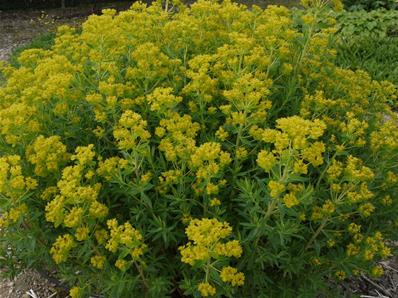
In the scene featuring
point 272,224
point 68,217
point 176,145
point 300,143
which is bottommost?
point 272,224

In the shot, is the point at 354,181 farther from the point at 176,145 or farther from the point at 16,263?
the point at 16,263

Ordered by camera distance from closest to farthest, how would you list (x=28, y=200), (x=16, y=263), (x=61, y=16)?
(x=28, y=200) → (x=16, y=263) → (x=61, y=16)

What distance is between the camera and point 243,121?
2.52 m

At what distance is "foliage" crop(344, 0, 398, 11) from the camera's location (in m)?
9.09

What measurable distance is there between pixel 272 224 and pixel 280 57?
1071 millimetres

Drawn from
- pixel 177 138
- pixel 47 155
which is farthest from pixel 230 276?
pixel 47 155

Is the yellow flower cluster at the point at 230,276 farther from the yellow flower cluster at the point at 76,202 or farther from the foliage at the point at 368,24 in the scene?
the foliage at the point at 368,24

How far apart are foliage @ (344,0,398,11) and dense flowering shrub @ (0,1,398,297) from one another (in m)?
6.53

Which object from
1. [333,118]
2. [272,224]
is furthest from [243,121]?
[333,118]

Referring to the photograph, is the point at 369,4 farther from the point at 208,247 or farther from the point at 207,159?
the point at 208,247

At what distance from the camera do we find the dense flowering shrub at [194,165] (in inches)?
91.6

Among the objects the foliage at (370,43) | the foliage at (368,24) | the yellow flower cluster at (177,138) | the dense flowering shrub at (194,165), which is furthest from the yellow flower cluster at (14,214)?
the foliage at (368,24)

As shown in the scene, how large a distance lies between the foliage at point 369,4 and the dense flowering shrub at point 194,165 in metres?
6.53

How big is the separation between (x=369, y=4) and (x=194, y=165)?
328 inches
